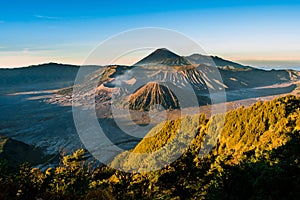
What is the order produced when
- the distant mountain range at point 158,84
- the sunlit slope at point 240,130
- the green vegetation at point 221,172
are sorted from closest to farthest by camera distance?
the green vegetation at point 221,172
the sunlit slope at point 240,130
the distant mountain range at point 158,84

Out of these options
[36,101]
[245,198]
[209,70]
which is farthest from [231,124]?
[209,70]

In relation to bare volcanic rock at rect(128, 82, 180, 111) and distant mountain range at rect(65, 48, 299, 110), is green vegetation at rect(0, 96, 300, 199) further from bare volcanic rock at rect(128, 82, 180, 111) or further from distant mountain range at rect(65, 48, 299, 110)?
distant mountain range at rect(65, 48, 299, 110)

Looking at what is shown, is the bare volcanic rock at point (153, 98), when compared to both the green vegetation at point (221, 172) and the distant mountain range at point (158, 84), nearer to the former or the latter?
the distant mountain range at point (158, 84)

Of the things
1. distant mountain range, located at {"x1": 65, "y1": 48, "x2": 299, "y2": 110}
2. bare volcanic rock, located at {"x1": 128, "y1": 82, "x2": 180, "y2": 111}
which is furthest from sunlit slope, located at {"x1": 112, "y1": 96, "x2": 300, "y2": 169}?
distant mountain range, located at {"x1": 65, "y1": 48, "x2": 299, "y2": 110}

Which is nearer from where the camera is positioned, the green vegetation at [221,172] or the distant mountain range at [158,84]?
the green vegetation at [221,172]

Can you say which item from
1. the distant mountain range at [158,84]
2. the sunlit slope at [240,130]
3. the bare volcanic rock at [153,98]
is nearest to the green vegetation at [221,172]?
the sunlit slope at [240,130]

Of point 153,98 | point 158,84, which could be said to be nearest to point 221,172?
point 153,98

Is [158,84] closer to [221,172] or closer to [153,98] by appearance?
[153,98]
